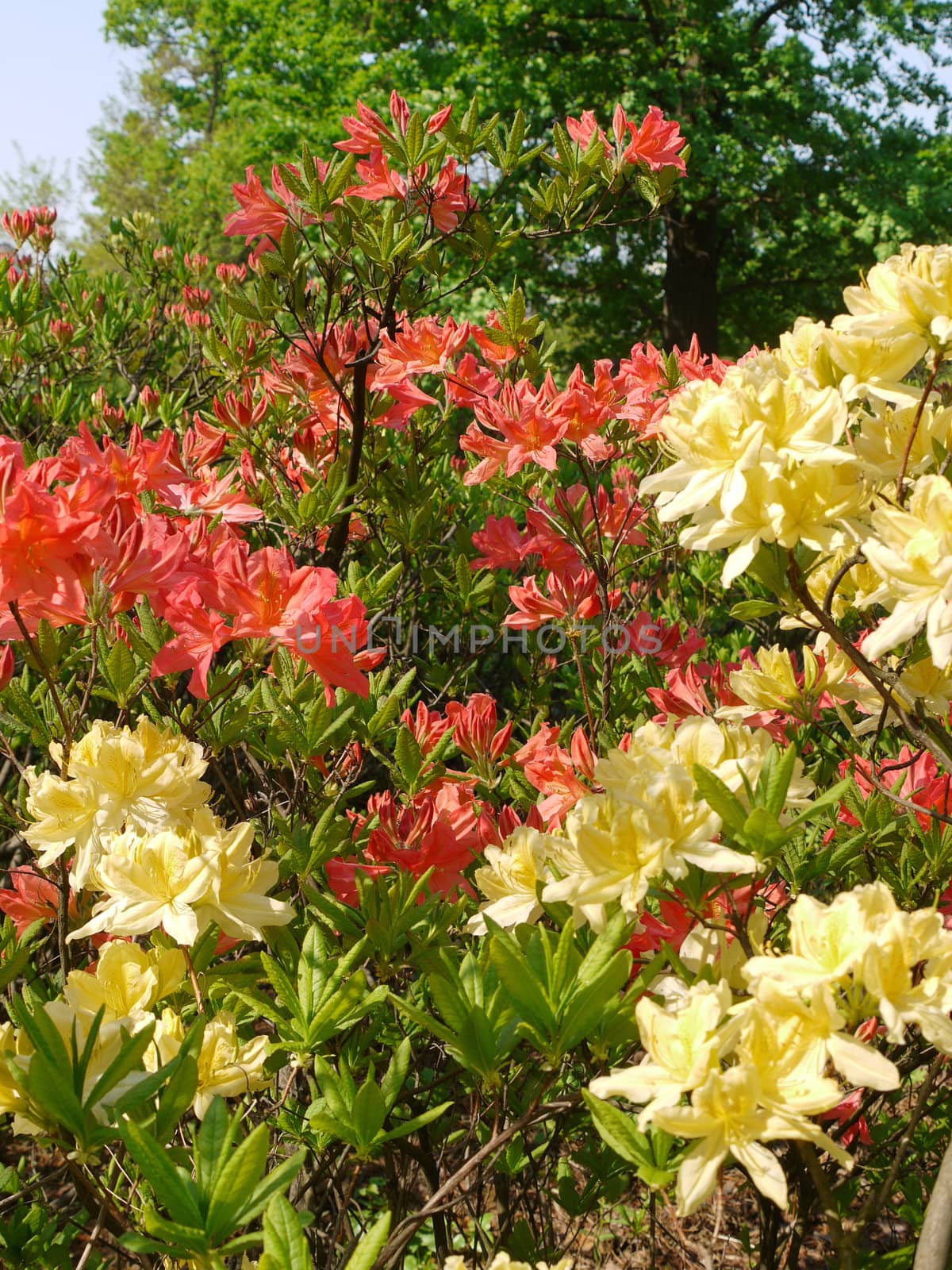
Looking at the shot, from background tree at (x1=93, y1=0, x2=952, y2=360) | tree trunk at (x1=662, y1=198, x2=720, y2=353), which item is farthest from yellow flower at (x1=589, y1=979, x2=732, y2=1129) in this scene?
tree trunk at (x1=662, y1=198, x2=720, y2=353)

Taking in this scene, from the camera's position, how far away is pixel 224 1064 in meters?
1.07

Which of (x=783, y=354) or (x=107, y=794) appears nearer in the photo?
(x=107, y=794)

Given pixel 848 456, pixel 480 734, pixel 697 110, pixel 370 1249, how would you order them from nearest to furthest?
pixel 370 1249 → pixel 848 456 → pixel 480 734 → pixel 697 110

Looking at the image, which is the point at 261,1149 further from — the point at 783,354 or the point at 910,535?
the point at 783,354

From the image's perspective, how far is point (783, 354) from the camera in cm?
126

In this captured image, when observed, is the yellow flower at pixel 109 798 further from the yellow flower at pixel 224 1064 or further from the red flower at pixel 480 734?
the red flower at pixel 480 734

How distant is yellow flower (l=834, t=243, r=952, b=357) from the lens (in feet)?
3.68

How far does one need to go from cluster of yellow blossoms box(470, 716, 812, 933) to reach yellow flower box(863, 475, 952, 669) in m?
0.19

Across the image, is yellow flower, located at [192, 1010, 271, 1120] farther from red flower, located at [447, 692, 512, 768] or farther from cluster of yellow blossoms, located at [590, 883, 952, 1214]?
red flower, located at [447, 692, 512, 768]

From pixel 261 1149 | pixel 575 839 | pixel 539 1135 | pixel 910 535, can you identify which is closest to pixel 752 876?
pixel 575 839

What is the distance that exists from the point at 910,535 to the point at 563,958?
20.8 inches

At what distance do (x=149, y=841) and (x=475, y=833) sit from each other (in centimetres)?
53

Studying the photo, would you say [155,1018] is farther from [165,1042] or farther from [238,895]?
[238,895]

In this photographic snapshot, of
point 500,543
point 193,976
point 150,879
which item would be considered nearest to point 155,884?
point 150,879
